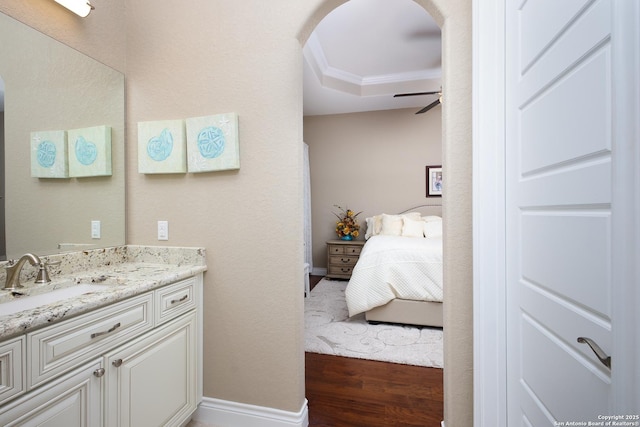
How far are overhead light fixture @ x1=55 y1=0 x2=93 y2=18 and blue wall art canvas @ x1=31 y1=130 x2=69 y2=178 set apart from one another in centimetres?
66

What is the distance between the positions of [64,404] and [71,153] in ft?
4.26

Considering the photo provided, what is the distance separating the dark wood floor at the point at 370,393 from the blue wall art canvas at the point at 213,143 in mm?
1605

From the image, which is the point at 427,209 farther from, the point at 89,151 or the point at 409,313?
the point at 89,151

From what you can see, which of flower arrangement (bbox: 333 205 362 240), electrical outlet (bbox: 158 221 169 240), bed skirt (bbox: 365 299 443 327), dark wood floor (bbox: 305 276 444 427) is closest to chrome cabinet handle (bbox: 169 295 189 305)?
electrical outlet (bbox: 158 221 169 240)

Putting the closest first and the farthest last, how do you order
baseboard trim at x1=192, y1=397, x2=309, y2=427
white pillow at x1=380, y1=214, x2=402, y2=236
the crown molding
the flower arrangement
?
1. baseboard trim at x1=192, y1=397, x2=309, y2=427
2. the crown molding
3. white pillow at x1=380, y1=214, x2=402, y2=236
4. the flower arrangement

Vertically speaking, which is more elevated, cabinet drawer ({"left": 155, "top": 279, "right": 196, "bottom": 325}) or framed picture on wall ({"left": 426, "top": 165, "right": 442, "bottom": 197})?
framed picture on wall ({"left": 426, "top": 165, "right": 442, "bottom": 197})

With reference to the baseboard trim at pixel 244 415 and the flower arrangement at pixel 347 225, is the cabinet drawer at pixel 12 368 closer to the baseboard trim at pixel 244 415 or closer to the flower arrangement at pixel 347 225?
the baseboard trim at pixel 244 415

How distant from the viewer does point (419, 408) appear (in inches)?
67.4

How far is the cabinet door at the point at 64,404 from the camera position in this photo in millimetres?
827

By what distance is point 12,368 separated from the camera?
31.9 inches

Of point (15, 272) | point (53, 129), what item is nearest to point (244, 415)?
point (15, 272)

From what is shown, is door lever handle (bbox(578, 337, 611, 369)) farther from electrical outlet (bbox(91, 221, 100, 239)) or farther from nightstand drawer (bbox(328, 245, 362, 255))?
nightstand drawer (bbox(328, 245, 362, 255))

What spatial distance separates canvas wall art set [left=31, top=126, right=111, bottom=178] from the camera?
1399 mm

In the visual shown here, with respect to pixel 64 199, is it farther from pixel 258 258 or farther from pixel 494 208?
pixel 494 208
